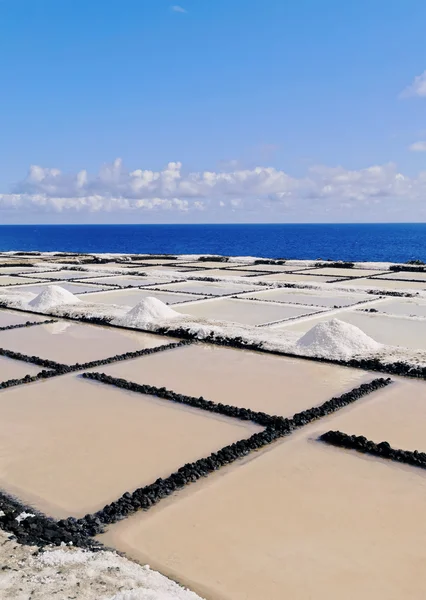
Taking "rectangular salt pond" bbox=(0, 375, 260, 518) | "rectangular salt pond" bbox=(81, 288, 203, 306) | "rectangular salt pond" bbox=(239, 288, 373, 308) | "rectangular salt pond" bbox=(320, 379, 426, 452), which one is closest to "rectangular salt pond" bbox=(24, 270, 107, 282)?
"rectangular salt pond" bbox=(81, 288, 203, 306)

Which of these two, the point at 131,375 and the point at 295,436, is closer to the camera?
the point at 295,436

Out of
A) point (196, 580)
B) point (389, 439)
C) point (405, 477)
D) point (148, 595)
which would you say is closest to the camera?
point (148, 595)

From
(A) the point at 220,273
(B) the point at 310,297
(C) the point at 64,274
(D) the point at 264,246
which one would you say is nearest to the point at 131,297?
(B) the point at 310,297

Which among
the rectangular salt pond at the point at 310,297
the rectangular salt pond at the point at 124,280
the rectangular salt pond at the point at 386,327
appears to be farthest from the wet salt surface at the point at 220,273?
the rectangular salt pond at the point at 386,327

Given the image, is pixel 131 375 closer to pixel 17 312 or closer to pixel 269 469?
Result: pixel 269 469

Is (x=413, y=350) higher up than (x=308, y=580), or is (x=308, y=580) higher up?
(x=413, y=350)

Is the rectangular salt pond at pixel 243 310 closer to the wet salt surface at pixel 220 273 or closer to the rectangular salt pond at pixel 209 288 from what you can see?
the rectangular salt pond at pixel 209 288

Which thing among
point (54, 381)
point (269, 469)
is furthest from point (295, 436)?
point (54, 381)

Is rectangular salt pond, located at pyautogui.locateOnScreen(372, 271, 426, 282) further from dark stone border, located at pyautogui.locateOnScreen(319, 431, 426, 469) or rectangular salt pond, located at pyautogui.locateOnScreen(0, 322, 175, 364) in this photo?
dark stone border, located at pyautogui.locateOnScreen(319, 431, 426, 469)
